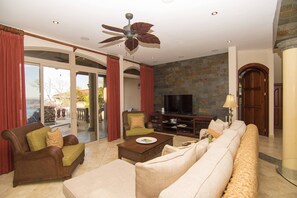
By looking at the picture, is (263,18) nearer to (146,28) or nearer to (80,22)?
(146,28)

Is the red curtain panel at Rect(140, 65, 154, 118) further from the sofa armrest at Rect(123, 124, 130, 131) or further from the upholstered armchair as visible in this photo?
the sofa armrest at Rect(123, 124, 130, 131)

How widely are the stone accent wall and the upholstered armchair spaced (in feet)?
6.64

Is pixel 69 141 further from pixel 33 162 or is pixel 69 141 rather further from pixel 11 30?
pixel 11 30

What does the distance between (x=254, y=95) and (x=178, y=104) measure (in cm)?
252

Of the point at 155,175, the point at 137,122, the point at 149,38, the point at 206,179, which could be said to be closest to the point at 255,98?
the point at 137,122

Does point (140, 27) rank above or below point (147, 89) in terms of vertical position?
above

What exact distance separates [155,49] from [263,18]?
2461 mm

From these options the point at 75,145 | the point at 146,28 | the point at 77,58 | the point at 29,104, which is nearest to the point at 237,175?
the point at 146,28

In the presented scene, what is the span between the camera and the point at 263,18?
2590 millimetres

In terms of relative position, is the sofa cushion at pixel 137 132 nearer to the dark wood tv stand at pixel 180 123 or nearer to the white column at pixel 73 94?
the white column at pixel 73 94

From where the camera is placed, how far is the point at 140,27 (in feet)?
6.32

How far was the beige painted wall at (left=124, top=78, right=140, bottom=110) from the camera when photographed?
6684 millimetres

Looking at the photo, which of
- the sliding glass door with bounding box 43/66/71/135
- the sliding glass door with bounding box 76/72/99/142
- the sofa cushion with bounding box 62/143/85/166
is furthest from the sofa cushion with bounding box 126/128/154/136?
the sliding glass door with bounding box 43/66/71/135

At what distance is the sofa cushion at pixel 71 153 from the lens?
232 centimetres
